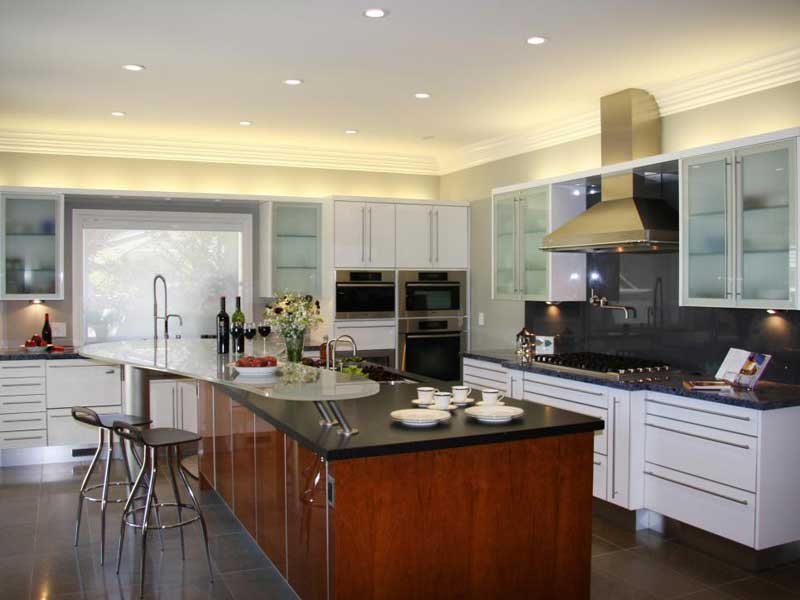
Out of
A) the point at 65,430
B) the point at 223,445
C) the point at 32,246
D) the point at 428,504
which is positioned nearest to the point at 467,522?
the point at 428,504

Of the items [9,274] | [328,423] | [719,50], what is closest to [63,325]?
[9,274]

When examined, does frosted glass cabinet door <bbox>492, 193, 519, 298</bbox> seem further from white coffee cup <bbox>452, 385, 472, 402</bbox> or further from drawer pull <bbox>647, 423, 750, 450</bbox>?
white coffee cup <bbox>452, 385, 472, 402</bbox>

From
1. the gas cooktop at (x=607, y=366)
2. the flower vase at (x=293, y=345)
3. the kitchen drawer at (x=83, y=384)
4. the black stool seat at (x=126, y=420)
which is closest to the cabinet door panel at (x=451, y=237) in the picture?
the gas cooktop at (x=607, y=366)

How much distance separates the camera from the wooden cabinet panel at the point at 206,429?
15.5 ft

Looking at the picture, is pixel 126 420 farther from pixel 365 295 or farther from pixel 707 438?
pixel 707 438

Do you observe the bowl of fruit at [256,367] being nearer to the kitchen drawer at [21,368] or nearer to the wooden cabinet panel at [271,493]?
the wooden cabinet panel at [271,493]

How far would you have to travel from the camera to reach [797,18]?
12.3 feet

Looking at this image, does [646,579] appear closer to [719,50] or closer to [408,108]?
[719,50]

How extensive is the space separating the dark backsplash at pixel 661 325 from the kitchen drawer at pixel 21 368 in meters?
4.26

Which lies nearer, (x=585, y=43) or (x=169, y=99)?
(x=585, y=43)

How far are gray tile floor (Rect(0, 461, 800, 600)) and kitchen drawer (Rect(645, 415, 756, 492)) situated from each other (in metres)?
0.48

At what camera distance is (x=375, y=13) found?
369 centimetres

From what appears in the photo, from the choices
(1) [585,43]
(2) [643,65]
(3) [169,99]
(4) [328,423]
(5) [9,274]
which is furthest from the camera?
(5) [9,274]

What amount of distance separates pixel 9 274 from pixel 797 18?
602cm
